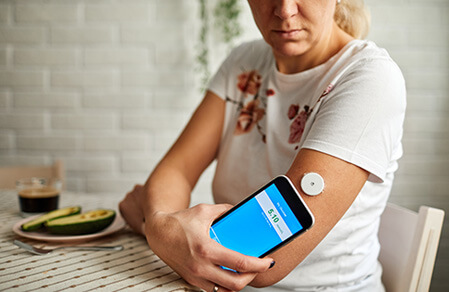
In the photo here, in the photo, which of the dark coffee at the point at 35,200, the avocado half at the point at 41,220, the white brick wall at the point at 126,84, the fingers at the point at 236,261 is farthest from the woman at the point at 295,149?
the white brick wall at the point at 126,84

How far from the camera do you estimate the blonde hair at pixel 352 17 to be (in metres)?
0.99

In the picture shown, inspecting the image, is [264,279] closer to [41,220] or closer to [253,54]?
[41,220]

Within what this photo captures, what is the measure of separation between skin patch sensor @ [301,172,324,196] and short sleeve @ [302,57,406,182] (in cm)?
5

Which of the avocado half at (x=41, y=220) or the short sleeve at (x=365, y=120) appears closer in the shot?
the short sleeve at (x=365, y=120)

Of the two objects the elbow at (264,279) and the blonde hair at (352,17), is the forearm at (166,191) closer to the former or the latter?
the elbow at (264,279)

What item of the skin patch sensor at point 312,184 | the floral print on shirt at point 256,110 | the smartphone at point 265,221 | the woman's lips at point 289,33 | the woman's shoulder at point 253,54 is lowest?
the smartphone at point 265,221

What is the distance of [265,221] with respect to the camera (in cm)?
64

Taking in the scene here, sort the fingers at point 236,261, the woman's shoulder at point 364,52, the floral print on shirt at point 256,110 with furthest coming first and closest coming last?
1. the floral print on shirt at point 256,110
2. the woman's shoulder at point 364,52
3. the fingers at point 236,261

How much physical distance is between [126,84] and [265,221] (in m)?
1.45

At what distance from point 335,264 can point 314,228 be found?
0.21m

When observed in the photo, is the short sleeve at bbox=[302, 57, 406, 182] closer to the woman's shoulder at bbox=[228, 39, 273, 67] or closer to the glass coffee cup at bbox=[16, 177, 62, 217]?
the woman's shoulder at bbox=[228, 39, 273, 67]

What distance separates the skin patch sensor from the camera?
0.69 metres

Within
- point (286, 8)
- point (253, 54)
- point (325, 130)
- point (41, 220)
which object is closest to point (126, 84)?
point (253, 54)

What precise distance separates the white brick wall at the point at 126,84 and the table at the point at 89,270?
3.56ft
